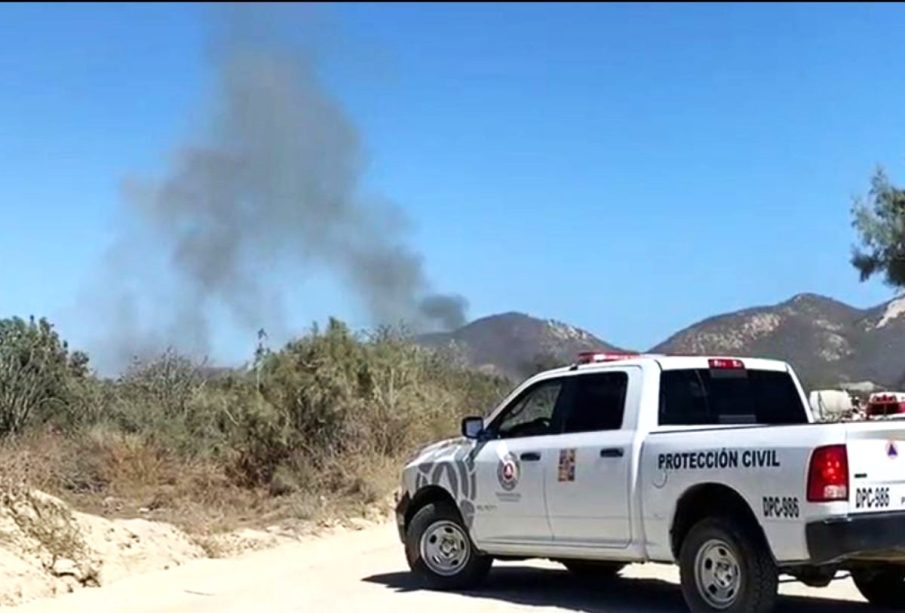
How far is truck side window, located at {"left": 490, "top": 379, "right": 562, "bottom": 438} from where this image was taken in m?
11.2

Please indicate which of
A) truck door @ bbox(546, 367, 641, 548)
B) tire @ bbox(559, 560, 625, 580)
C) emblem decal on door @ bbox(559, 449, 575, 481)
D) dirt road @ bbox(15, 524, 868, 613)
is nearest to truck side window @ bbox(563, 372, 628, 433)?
truck door @ bbox(546, 367, 641, 548)

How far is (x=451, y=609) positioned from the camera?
10570mm

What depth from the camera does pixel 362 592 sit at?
11.8 metres

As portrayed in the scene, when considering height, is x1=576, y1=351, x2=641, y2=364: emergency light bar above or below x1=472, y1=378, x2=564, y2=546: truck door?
above

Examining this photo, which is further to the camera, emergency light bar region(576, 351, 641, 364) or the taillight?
emergency light bar region(576, 351, 641, 364)

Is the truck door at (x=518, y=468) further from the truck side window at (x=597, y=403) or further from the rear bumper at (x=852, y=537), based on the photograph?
the rear bumper at (x=852, y=537)

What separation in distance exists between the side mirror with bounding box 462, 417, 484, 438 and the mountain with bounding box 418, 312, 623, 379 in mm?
13675

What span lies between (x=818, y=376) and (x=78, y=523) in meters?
13.4

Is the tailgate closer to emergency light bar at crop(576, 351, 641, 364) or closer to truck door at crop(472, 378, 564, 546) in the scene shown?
emergency light bar at crop(576, 351, 641, 364)

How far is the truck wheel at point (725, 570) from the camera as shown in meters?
8.91

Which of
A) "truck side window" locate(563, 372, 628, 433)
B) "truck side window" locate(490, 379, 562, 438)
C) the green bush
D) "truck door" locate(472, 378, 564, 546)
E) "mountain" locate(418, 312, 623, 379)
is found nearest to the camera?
"truck side window" locate(563, 372, 628, 433)

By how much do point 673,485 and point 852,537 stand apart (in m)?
1.48

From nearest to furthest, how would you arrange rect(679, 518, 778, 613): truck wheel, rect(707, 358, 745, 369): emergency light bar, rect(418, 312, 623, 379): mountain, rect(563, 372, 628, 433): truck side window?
rect(679, 518, 778, 613): truck wheel < rect(563, 372, 628, 433): truck side window < rect(707, 358, 745, 369): emergency light bar < rect(418, 312, 623, 379): mountain

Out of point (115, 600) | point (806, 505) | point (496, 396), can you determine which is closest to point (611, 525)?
point (806, 505)
